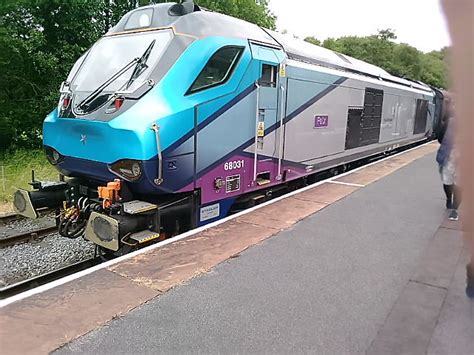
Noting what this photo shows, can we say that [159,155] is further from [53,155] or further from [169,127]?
[53,155]

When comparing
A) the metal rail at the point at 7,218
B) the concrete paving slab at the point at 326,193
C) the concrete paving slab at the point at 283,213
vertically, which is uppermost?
the concrete paving slab at the point at 326,193

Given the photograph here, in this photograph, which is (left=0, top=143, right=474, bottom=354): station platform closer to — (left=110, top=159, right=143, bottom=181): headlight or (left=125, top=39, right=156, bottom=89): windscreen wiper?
(left=110, top=159, right=143, bottom=181): headlight

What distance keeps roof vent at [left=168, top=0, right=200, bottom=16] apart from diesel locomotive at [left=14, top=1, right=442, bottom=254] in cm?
2

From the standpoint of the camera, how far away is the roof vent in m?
5.64

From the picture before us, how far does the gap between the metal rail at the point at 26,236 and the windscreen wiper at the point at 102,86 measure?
2487mm

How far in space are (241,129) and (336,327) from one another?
338cm

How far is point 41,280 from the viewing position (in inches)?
197

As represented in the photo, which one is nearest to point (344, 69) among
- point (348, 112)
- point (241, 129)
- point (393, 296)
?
Result: point (348, 112)

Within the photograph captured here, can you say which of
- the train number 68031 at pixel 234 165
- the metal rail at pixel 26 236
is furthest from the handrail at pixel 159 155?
the metal rail at pixel 26 236

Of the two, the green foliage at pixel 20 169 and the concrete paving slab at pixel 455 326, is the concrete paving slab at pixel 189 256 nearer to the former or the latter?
the concrete paving slab at pixel 455 326

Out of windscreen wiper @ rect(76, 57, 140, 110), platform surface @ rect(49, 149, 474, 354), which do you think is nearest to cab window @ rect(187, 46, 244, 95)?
windscreen wiper @ rect(76, 57, 140, 110)

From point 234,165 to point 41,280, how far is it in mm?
2857

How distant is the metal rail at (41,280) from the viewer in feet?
15.6

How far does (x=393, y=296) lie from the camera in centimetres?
375
